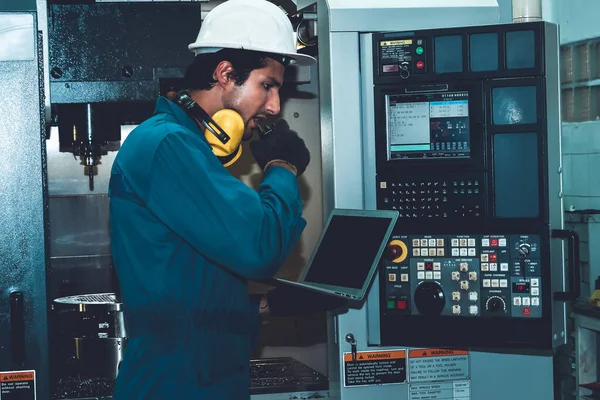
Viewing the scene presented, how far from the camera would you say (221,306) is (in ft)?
5.19

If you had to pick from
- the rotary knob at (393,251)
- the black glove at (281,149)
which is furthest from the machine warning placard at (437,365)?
the black glove at (281,149)

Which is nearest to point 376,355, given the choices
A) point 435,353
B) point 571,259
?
point 435,353

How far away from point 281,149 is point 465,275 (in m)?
0.57

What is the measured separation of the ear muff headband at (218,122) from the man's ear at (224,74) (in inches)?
2.3

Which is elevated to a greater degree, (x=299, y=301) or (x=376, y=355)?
(x=299, y=301)

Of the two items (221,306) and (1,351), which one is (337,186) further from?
(1,351)

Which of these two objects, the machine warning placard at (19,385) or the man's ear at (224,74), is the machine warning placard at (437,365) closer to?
the man's ear at (224,74)

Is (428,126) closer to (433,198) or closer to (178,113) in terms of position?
(433,198)

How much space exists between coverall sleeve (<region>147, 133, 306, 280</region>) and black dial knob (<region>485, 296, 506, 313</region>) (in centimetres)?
63

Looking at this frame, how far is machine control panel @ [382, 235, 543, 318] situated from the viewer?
1843 mm

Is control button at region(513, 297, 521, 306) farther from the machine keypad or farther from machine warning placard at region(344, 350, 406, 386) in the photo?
machine warning placard at region(344, 350, 406, 386)

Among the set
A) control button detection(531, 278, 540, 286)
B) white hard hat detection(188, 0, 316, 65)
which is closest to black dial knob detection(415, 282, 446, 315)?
Answer: control button detection(531, 278, 540, 286)

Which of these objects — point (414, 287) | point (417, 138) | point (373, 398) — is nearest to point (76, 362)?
point (373, 398)

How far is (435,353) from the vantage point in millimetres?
2002
